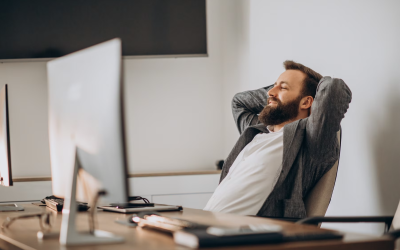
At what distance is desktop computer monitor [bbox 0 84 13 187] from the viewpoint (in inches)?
66.6

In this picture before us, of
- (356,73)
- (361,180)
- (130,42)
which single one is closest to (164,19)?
(130,42)

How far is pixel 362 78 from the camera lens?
2.02 metres

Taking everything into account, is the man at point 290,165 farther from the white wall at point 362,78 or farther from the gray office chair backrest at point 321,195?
the white wall at point 362,78

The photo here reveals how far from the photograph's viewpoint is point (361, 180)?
6.70 ft

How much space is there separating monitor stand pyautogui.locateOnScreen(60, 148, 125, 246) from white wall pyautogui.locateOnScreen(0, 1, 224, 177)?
2.78 m

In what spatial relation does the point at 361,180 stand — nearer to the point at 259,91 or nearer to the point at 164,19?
the point at 259,91

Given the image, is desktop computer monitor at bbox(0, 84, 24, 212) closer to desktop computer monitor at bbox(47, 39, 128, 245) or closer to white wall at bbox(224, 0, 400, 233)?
desktop computer monitor at bbox(47, 39, 128, 245)

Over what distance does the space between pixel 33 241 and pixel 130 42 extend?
2.84 metres

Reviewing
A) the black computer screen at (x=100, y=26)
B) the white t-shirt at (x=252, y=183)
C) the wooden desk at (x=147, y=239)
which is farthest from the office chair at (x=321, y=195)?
the black computer screen at (x=100, y=26)

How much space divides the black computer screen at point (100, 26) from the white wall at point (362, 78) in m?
1.10

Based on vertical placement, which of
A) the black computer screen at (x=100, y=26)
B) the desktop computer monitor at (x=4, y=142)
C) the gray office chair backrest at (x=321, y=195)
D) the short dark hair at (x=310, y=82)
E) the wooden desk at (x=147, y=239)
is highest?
the black computer screen at (x=100, y=26)

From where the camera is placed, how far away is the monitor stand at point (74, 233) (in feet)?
2.86

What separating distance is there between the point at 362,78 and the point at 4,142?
4.98 ft

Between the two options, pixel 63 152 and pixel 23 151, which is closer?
pixel 63 152
